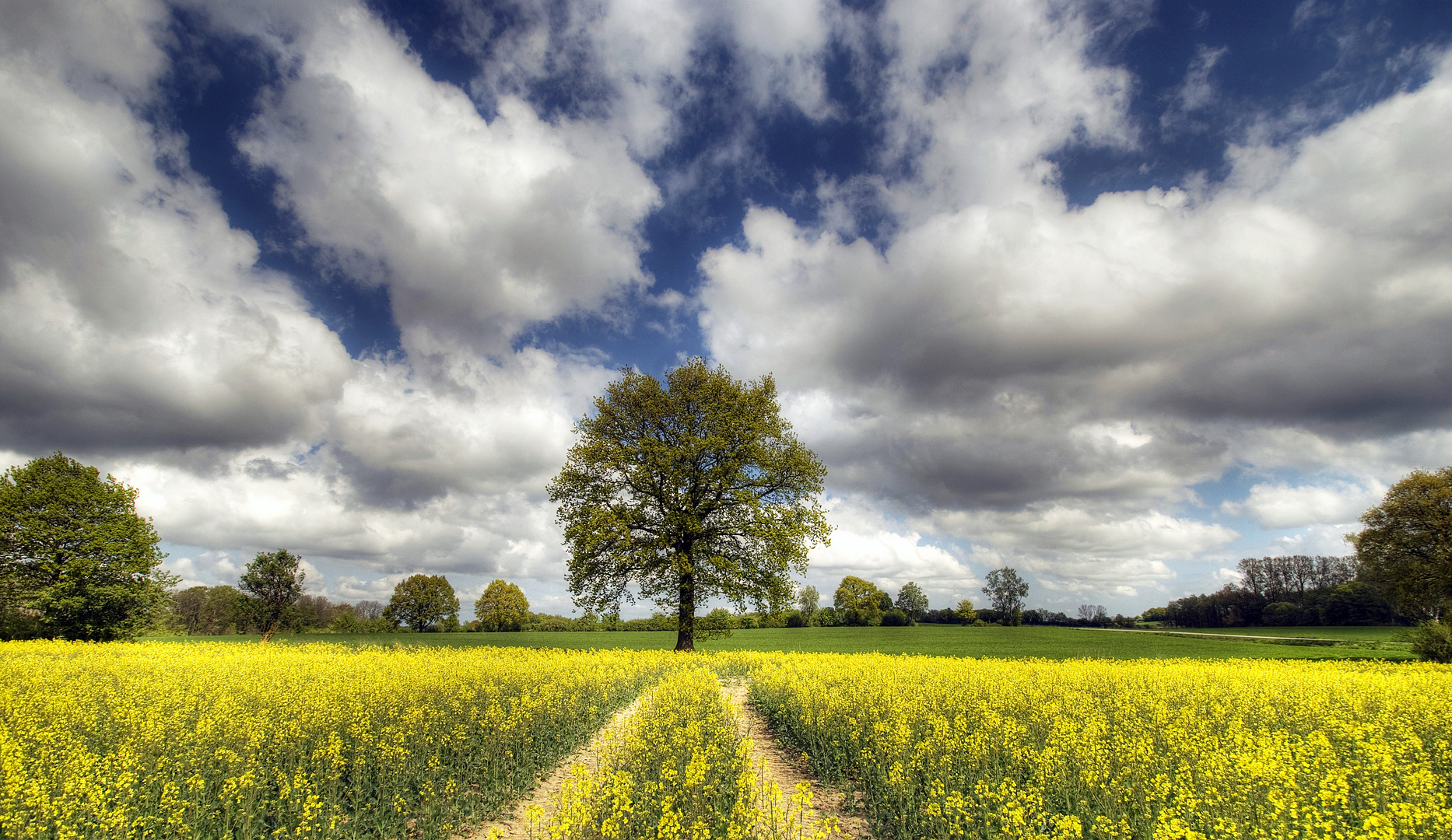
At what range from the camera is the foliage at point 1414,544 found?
→ 3397cm

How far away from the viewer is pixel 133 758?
6.18 metres

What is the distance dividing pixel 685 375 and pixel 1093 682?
17347 millimetres

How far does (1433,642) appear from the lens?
22.4 m

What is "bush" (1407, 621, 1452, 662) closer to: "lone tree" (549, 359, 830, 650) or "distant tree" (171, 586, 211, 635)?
"lone tree" (549, 359, 830, 650)

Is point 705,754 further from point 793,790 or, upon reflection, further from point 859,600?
point 859,600

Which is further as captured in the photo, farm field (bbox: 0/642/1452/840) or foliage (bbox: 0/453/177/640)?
foliage (bbox: 0/453/177/640)

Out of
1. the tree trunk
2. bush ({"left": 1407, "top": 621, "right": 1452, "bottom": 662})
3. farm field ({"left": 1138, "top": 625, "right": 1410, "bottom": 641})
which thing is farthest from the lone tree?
farm field ({"left": 1138, "top": 625, "right": 1410, "bottom": 641})

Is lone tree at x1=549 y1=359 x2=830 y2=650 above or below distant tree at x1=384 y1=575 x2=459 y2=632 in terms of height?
above

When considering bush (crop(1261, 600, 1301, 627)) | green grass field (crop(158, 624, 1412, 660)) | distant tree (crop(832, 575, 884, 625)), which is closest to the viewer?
green grass field (crop(158, 624, 1412, 660))

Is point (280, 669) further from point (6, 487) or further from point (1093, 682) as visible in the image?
point (6, 487)

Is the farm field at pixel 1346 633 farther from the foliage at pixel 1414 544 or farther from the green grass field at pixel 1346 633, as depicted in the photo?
the foliage at pixel 1414 544

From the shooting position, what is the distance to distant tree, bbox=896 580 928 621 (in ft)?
331

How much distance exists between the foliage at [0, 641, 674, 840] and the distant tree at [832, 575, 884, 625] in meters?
78.2

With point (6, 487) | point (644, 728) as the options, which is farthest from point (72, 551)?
point (644, 728)
